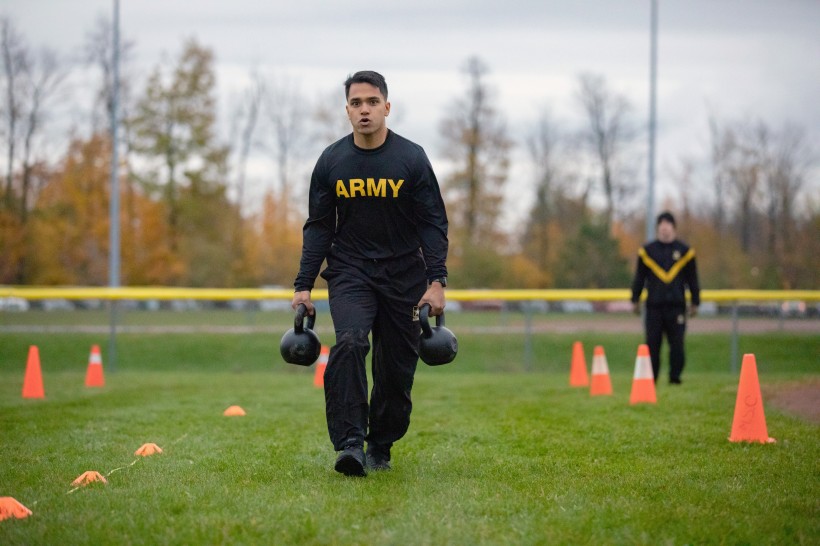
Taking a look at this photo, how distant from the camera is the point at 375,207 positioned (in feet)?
19.3

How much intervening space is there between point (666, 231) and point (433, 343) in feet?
22.7

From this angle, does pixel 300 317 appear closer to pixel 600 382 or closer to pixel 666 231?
pixel 600 382

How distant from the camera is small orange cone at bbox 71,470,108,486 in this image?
5531mm

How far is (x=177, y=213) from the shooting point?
144 ft

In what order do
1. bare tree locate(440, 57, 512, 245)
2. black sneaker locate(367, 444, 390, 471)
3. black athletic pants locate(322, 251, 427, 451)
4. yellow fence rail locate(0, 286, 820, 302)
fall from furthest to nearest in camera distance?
bare tree locate(440, 57, 512, 245), yellow fence rail locate(0, 286, 820, 302), black sneaker locate(367, 444, 390, 471), black athletic pants locate(322, 251, 427, 451)

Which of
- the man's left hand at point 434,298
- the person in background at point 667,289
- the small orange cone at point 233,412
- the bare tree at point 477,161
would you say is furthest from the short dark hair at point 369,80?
the bare tree at point 477,161

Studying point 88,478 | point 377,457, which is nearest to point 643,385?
point 377,457

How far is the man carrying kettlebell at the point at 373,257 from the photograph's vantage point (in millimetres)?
5723

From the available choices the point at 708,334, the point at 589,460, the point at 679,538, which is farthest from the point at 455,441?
the point at 708,334

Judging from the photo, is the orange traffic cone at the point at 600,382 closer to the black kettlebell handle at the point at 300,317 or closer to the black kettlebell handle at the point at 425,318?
the black kettlebell handle at the point at 425,318

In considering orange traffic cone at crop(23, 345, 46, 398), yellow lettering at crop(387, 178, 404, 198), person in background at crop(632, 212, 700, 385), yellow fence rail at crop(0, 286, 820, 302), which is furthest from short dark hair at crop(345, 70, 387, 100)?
yellow fence rail at crop(0, 286, 820, 302)

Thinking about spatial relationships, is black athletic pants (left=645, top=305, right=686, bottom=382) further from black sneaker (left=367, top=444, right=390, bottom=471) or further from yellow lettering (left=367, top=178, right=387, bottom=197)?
yellow lettering (left=367, top=178, right=387, bottom=197)

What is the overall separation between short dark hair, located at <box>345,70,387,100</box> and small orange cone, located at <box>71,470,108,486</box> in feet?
8.76

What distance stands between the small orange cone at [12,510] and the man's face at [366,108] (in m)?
2.75
